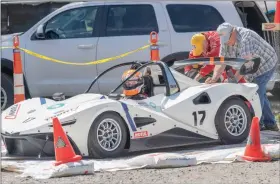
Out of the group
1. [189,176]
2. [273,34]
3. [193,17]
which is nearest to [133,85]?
[189,176]

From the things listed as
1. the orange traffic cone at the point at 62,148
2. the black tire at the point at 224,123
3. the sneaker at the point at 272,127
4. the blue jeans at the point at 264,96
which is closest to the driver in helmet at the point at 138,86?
the black tire at the point at 224,123

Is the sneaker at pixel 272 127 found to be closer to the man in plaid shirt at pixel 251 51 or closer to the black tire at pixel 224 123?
the man in plaid shirt at pixel 251 51

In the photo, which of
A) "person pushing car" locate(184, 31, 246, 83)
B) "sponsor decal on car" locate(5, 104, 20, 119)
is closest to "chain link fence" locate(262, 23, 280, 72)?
"person pushing car" locate(184, 31, 246, 83)

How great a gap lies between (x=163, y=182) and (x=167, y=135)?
1.86 metres

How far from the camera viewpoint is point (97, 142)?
865cm

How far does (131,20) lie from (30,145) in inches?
185

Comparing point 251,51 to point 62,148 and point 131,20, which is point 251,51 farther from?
point 62,148

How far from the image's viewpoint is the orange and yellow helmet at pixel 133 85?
935 centimetres

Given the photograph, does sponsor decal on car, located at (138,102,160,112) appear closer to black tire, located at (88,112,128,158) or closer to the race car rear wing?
black tire, located at (88,112,128,158)

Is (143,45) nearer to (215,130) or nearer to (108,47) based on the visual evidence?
(108,47)

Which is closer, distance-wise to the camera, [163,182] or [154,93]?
[163,182]

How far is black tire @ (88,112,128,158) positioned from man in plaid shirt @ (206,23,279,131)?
1587mm

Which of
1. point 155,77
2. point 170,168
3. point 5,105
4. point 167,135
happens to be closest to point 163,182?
point 170,168

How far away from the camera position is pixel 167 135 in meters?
9.11
